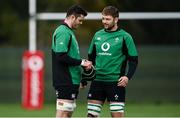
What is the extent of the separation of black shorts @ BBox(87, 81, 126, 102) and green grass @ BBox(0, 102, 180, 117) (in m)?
3.67

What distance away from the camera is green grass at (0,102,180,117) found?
12.9 m

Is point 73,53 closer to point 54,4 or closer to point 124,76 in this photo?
point 124,76

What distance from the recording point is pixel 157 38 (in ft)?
49.8

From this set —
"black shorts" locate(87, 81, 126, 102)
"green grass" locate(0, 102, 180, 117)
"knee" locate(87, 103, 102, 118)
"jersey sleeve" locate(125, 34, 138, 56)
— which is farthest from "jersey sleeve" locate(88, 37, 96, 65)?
"green grass" locate(0, 102, 180, 117)

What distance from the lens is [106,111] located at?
13.7 m

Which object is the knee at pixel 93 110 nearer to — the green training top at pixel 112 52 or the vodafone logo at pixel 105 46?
the green training top at pixel 112 52

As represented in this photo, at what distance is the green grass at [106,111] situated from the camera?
12875mm

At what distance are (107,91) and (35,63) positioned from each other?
193 inches

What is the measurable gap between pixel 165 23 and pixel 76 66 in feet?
21.4

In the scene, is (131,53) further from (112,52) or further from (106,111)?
(106,111)

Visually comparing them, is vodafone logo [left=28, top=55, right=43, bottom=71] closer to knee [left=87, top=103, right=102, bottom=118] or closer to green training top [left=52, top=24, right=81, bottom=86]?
knee [left=87, top=103, right=102, bottom=118]

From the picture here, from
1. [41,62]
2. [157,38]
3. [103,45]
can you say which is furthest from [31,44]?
[103,45]

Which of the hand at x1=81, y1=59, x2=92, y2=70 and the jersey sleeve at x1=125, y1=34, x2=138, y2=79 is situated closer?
the hand at x1=81, y1=59, x2=92, y2=70

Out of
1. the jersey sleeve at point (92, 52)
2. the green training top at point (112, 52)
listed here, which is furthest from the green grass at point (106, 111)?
the green training top at point (112, 52)
